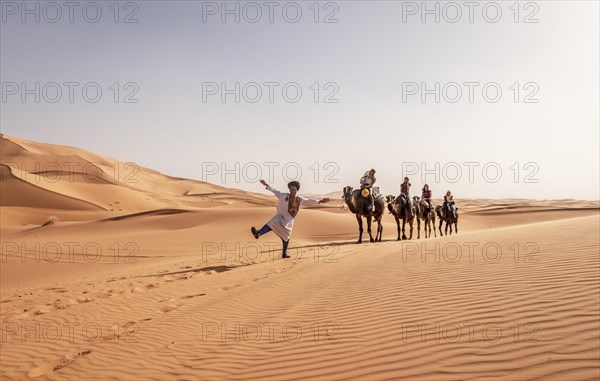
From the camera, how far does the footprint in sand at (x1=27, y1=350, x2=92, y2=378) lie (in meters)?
4.96

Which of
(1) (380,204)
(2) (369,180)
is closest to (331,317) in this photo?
(2) (369,180)

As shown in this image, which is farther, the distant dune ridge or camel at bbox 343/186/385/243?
camel at bbox 343/186/385/243

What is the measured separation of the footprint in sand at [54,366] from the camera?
16.3 feet

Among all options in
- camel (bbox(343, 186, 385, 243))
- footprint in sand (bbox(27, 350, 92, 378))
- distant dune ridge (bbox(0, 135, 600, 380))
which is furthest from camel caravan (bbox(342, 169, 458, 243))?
footprint in sand (bbox(27, 350, 92, 378))

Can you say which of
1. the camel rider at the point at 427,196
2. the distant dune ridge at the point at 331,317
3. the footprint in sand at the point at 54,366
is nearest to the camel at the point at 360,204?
the camel rider at the point at 427,196

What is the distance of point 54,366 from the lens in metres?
5.12

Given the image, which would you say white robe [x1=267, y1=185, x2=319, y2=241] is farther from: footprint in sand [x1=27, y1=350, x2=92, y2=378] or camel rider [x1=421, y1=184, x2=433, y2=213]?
camel rider [x1=421, y1=184, x2=433, y2=213]

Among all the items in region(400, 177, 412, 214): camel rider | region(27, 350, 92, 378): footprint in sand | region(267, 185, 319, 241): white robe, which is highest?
region(400, 177, 412, 214): camel rider

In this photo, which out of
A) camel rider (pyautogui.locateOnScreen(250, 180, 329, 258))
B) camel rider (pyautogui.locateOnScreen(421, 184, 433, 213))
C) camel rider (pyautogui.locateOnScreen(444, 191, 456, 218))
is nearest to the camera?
camel rider (pyautogui.locateOnScreen(250, 180, 329, 258))

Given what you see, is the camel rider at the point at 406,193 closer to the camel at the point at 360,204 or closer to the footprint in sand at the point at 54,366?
the camel at the point at 360,204

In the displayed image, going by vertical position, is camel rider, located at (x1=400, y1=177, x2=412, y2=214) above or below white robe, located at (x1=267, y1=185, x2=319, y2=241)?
above

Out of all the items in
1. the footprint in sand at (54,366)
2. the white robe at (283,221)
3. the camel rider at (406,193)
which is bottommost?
the footprint in sand at (54,366)

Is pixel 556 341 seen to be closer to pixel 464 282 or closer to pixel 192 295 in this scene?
pixel 464 282

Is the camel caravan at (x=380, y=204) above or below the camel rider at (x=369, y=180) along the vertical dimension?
below
